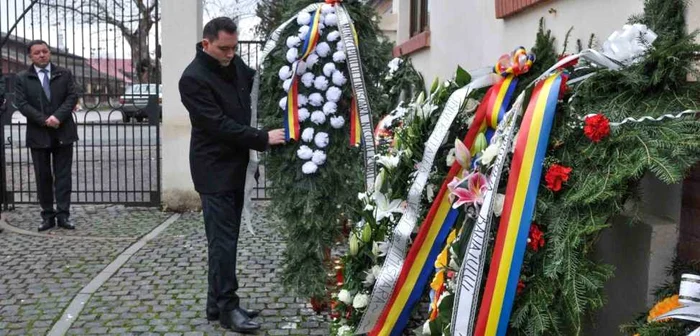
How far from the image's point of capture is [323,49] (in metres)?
3.98

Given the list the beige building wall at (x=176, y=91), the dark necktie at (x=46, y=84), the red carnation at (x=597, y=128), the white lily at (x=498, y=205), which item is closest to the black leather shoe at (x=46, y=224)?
the dark necktie at (x=46, y=84)

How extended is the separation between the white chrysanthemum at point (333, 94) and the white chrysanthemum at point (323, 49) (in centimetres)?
20

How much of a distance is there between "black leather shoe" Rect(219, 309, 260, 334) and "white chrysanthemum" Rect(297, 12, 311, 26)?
1.73m

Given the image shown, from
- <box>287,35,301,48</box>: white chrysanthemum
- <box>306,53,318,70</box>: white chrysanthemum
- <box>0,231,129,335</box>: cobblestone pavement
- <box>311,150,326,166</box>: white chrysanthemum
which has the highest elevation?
<box>287,35,301,48</box>: white chrysanthemum

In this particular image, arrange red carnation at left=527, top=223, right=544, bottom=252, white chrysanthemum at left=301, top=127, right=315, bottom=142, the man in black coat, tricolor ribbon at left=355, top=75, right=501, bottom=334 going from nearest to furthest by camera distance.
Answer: red carnation at left=527, top=223, right=544, bottom=252 < tricolor ribbon at left=355, top=75, right=501, bottom=334 < the man in black coat < white chrysanthemum at left=301, top=127, right=315, bottom=142

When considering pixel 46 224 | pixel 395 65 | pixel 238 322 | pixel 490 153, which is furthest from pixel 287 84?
pixel 46 224

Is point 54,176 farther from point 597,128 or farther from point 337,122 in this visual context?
point 597,128

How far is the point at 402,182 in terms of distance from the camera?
3.38 m

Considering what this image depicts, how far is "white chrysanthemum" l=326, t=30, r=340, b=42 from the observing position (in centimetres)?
397

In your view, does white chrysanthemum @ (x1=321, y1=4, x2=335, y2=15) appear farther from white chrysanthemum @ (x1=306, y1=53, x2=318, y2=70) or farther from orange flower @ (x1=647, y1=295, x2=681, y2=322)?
orange flower @ (x1=647, y1=295, x2=681, y2=322)

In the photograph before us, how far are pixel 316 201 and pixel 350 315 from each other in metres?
0.77

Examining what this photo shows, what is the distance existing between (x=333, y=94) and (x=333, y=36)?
334 mm

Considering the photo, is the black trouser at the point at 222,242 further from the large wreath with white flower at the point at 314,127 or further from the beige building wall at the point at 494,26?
the beige building wall at the point at 494,26

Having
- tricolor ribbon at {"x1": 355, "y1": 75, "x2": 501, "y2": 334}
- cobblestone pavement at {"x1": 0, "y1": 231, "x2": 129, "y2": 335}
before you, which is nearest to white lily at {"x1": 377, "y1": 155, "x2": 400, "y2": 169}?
tricolor ribbon at {"x1": 355, "y1": 75, "x2": 501, "y2": 334}
